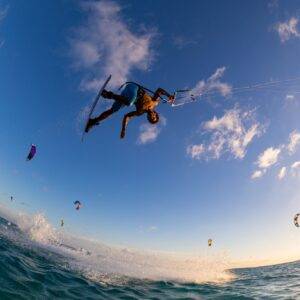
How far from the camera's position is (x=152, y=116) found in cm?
1422

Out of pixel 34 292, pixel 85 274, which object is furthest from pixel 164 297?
pixel 34 292

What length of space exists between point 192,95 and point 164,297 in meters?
11.6

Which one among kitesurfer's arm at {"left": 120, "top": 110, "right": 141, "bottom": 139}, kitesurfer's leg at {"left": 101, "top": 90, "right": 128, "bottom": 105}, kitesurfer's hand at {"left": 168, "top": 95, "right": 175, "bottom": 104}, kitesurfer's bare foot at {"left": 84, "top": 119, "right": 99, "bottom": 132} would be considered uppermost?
kitesurfer's hand at {"left": 168, "top": 95, "right": 175, "bottom": 104}

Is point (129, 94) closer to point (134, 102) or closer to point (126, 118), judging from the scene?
point (134, 102)

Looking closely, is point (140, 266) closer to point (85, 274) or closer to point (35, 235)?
point (85, 274)

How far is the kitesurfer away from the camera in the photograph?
41.9ft

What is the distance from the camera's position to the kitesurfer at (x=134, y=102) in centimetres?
1278

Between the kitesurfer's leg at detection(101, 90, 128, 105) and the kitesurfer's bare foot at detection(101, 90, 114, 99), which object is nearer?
the kitesurfer's leg at detection(101, 90, 128, 105)

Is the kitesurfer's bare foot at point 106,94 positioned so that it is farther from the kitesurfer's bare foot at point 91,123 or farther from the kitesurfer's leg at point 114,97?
the kitesurfer's bare foot at point 91,123

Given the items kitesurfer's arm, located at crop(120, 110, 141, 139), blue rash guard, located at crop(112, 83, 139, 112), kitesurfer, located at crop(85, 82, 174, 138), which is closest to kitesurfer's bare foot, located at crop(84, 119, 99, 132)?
kitesurfer, located at crop(85, 82, 174, 138)

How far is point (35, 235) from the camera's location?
3494 cm

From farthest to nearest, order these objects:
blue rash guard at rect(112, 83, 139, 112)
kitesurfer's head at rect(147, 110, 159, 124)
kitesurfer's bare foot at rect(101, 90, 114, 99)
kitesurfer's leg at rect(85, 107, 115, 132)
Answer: kitesurfer's head at rect(147, 110, 159, 124)
kitesurfer's leg at rect(85, 107, 115, 132)
kitesurfer's bare foot at rect(101, 90, 114, 99)
blue rash guard at rect(112, 83, 139, 112)

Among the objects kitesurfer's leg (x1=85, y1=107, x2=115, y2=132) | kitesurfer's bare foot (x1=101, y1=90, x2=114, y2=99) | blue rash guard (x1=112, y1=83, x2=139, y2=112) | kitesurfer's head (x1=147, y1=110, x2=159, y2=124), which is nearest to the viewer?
blue rash guard (x1=112, y1=83, x2=139, y2=112)

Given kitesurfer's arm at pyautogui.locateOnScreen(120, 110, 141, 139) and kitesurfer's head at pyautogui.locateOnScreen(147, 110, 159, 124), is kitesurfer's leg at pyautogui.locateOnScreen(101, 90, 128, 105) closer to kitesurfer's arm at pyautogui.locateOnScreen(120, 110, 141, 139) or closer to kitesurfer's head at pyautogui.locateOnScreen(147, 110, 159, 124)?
kitesurfer's arm at pyautogui.locateOnScreen(120, 110, 141, 139)
